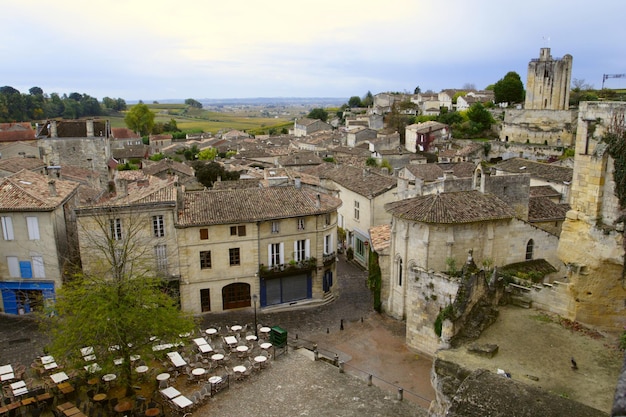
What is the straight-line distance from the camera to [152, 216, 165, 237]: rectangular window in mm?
28156

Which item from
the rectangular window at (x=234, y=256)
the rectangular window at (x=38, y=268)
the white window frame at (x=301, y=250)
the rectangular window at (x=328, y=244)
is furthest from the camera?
the rectangular window at (x=328, y=244)

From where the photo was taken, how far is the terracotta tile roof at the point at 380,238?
96.5 feet

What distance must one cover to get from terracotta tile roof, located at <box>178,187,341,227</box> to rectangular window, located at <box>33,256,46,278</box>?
820 centimetres

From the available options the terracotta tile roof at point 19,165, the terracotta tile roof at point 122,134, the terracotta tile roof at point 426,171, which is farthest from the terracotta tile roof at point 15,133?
the terracotta tile roof at point 426,171

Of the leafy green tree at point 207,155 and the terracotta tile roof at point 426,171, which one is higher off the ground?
the terracotta tile roof at point 426,171

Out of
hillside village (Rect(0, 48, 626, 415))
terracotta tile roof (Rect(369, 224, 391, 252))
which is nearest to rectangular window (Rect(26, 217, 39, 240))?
hillside village (Rect(0, 48, 626, 415))

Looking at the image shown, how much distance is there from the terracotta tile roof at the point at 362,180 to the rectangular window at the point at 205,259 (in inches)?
592

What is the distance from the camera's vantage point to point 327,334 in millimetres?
27250

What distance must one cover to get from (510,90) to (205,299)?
89.8m

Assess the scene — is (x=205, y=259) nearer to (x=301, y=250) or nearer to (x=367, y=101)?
(x=301, y=250)

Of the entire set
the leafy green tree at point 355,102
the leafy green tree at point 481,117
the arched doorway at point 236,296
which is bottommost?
the arched doorway at point 236,296

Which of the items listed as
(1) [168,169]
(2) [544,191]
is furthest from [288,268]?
(1) [168,169]

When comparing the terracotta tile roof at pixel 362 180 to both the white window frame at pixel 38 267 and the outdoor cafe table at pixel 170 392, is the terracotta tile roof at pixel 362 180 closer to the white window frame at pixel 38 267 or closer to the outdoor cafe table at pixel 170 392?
the white window frame at pixel 38 267

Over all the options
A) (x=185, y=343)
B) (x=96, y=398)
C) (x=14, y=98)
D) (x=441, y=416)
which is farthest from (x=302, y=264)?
(x=14, y=98)
